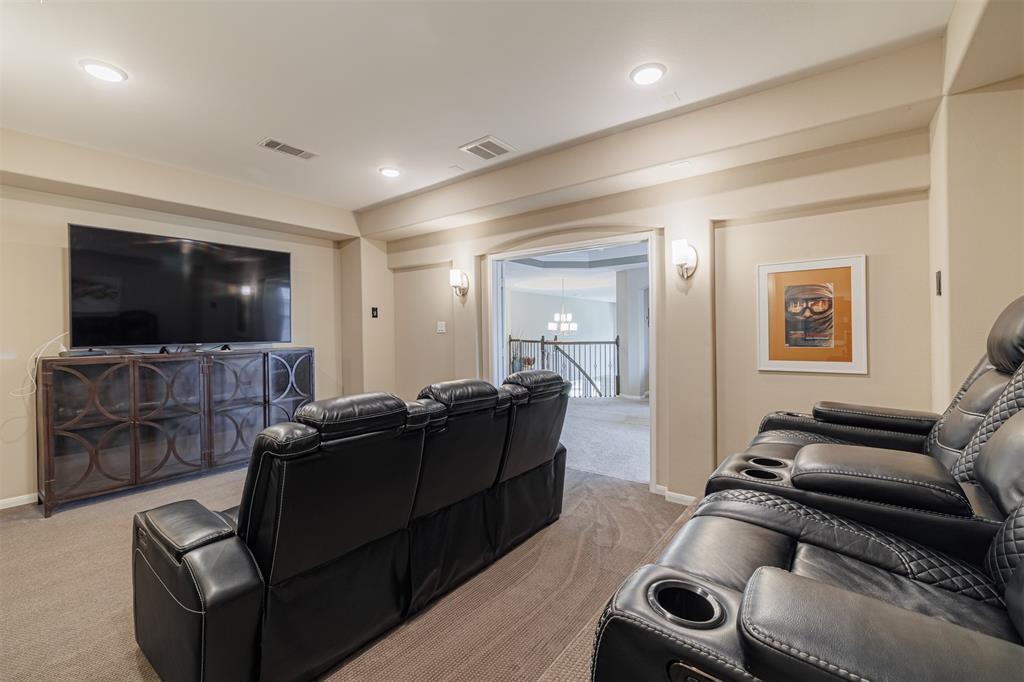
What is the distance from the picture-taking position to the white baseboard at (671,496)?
3420 millimetres

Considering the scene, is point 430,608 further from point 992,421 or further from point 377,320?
point 377,320

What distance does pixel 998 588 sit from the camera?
965 millimetres

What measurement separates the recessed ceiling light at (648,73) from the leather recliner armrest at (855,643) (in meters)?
2.69

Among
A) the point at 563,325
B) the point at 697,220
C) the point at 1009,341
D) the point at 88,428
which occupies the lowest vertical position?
the point at 88,428

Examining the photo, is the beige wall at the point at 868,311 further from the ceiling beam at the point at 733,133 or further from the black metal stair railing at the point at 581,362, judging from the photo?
the black metal stair railing at the point at 581,362

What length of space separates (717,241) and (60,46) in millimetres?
4137

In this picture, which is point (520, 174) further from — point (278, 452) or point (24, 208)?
point (24, 208)

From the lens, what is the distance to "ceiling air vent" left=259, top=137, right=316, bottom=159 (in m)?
3.44

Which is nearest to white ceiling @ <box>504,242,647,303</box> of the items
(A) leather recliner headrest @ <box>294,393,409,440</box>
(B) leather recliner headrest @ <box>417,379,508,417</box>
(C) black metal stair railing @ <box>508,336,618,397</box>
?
(C) black metal stair railing @ <box>508,336,618,397</box>

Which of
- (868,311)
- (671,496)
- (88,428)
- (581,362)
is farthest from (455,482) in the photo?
(581,362)

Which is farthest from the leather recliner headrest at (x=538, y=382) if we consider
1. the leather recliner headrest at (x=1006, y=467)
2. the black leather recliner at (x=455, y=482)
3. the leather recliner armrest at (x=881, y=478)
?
the leather recliner headrest at (x=1006, y=467)

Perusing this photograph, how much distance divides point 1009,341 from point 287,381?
17.0 feet

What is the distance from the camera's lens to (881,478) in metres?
1.25

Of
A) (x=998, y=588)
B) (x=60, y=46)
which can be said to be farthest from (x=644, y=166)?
(x=60, y=46)
